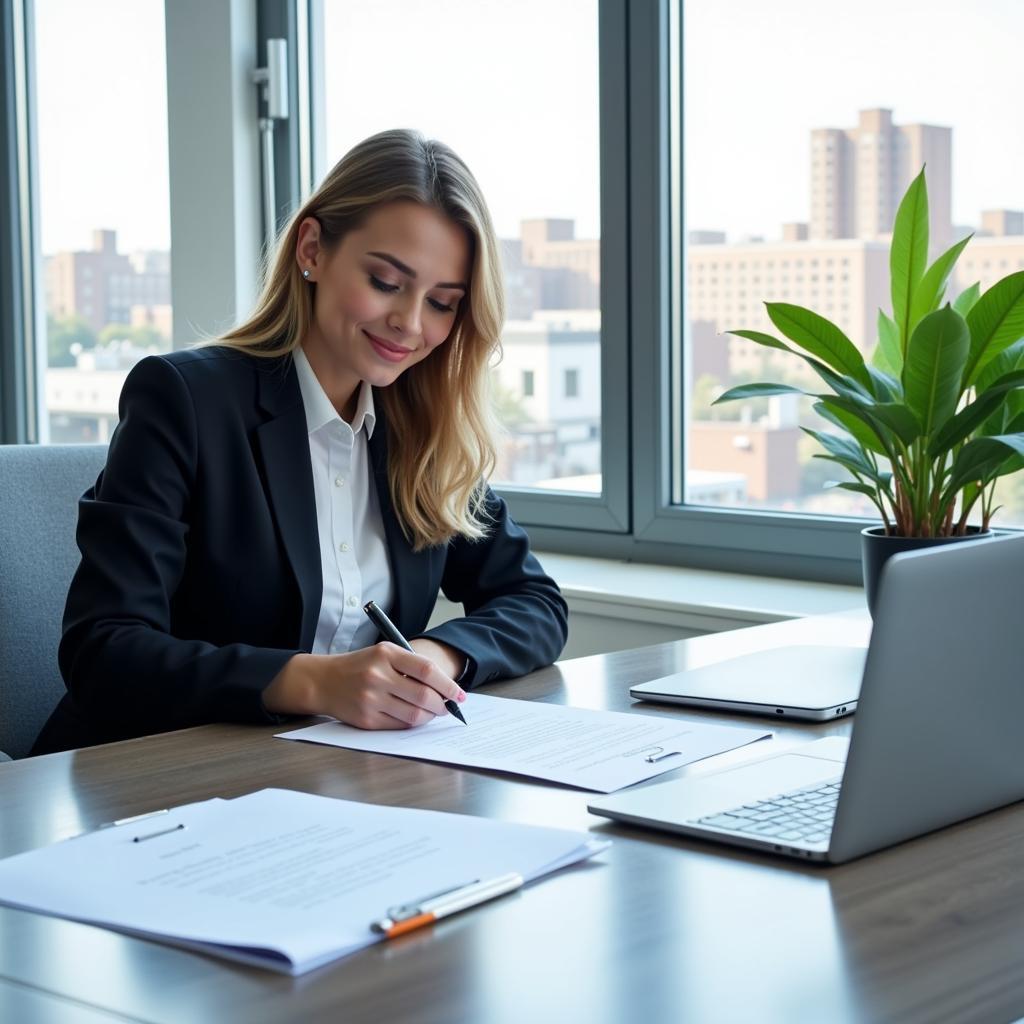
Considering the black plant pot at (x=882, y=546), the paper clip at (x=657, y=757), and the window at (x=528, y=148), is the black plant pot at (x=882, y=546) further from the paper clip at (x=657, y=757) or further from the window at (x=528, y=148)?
the window at (x=528, y=148)

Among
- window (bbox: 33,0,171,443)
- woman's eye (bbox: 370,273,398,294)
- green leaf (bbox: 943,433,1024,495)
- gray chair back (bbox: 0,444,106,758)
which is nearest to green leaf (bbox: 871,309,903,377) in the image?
green leaf (bbox: 943,433,1024,495)

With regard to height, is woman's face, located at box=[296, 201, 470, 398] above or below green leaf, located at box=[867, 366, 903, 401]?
above

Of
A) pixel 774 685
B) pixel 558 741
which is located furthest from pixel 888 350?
pixel 558 741

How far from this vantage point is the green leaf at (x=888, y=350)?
1.91m

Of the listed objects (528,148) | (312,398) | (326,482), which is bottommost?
(326,482)

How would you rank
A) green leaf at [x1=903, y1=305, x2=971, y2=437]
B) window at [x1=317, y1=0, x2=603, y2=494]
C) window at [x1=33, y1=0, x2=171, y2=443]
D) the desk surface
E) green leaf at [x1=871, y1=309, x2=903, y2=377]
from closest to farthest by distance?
the desk surface, green leaf at [x1=903, y1=305, x2=971, y2=437], green leaf at [x1=871, y1=309, x2=903, y2=377], window at [x1=317, y1=0, x2=603, y2=494], window at [x1=33, y1=0, x2=171, y2=443]

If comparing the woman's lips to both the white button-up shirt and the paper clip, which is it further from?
the paper clip

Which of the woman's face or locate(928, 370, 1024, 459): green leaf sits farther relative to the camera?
the woman's face

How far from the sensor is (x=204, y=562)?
1739 millimetres

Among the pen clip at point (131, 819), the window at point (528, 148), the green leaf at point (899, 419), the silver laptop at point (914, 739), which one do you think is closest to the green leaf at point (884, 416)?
the green leaf at point (899, 419)

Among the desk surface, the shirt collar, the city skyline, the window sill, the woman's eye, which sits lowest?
the window sill

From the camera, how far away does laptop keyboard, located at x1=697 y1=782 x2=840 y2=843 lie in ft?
3.36

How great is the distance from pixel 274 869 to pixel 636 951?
0.82 feet

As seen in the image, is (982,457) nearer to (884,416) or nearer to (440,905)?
(884,416)
